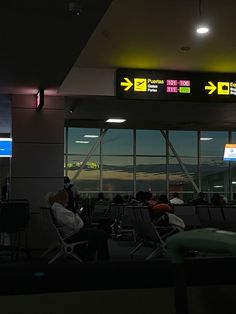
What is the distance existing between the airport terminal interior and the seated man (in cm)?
2

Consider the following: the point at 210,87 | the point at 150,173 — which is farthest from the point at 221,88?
the point at 150,173

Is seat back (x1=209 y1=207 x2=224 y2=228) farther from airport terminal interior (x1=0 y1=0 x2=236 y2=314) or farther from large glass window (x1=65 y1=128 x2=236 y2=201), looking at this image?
large glass window (x1=65 y1=128 x2=236 y2=201)

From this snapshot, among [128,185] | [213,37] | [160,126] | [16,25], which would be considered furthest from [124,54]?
[128,185]

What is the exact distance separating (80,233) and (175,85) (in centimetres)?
353

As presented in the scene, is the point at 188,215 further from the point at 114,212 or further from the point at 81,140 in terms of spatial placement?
the point at 81,140

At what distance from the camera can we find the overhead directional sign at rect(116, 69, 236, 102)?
8773 mm

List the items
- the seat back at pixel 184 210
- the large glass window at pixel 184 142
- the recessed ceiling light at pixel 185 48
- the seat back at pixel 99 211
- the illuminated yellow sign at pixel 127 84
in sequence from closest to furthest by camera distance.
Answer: the recessed ceiling light at pixel 185 48, the illuminated yellow sign at pixel 127 84, the seat back at pixel 184 210, the seat back at pixel 99 211, the large glass window at pixel 184 142

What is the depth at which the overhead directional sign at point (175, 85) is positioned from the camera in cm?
877

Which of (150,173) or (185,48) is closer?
(185,48)

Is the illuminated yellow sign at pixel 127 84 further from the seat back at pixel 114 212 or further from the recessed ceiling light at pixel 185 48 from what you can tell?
the seat back at pixel 114 212

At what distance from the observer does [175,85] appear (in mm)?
9016

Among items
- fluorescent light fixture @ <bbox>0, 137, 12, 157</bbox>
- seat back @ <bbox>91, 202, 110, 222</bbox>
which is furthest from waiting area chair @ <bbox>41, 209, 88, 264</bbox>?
fluorescent light fixture @ <bbox>0, 137, 12, 157</bbox>

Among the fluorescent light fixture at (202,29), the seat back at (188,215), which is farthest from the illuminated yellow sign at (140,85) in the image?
the seat back at (188,215)

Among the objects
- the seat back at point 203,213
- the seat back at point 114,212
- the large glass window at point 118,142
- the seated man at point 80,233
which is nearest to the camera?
the seated man at point 80,233
